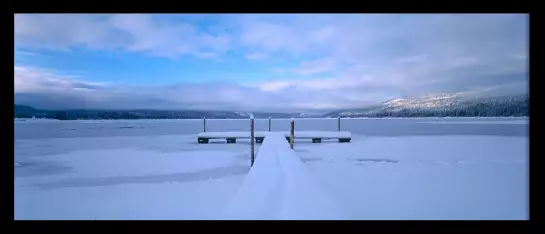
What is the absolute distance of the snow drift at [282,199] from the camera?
8.25 ft

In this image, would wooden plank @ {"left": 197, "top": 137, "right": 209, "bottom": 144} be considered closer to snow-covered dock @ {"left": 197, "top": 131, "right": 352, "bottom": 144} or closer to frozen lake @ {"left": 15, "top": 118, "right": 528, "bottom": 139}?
snow-covered dock @ {"left": 197, "top": 131, "right": 352, "bottom": 144}

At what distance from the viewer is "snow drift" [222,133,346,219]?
8.25ft

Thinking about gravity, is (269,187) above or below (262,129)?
above

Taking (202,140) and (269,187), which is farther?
(202,140)

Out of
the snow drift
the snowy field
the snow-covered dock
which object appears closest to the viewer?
the snow drift

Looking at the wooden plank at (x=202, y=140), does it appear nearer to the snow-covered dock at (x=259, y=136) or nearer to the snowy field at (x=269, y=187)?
the snow-covered dock at (x=259, y=136)

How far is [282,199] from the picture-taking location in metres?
2.95

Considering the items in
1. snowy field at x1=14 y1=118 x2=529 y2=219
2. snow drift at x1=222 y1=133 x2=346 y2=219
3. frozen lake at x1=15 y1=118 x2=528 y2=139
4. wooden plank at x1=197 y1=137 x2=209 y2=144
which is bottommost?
snowy field at x1=14 y1=118 x2=529 y2=219

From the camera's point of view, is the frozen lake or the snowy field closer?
the snowy field

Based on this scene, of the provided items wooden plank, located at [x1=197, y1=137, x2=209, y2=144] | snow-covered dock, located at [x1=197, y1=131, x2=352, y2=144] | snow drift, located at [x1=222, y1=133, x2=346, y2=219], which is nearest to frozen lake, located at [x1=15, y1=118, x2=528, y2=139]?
snow-covered dock, located at [x1=197, y1=131, x2=352, y2=144]

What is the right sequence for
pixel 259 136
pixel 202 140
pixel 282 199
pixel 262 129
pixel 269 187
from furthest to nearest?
pixel 262 129, pixel 259 136, pixel 202 140, pixel 269 187, pixel 282 199

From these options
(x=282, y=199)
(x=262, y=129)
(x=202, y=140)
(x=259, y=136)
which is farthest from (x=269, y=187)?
(x=262, y=129)

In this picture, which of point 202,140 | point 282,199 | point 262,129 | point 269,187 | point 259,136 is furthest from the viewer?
point 262,129

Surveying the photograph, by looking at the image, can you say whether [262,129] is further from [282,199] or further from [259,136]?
[282,199]
